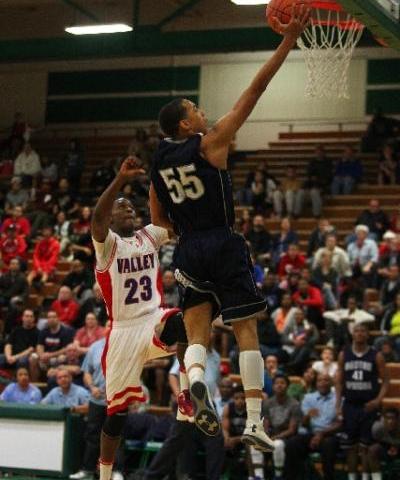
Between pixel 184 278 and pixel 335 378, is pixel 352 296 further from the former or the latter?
pixel 184 278

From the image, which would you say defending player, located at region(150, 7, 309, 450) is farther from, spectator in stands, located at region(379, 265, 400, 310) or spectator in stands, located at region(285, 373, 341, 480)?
spectator in stands, located at region(379, 265, 400, 310)

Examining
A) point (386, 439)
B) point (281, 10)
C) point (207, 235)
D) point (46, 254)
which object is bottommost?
point (386, 439)

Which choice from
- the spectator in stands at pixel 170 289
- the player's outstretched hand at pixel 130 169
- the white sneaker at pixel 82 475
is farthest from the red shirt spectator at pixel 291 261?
the player's outstretched hand at pixel 130 169

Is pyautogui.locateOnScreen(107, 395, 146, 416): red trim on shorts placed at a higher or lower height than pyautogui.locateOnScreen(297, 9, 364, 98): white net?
lower

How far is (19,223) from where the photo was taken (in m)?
24.3

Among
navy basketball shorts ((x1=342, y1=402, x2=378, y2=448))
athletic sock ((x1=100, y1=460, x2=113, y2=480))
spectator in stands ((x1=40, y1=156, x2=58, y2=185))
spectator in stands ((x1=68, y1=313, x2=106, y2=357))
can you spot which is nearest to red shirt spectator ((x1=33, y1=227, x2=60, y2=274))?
spectator in stands ((x1=40, y1=156, x2=58, y2=185))

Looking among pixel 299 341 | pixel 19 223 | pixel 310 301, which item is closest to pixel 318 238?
pixel 310 301

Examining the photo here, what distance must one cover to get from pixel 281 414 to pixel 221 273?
778cm

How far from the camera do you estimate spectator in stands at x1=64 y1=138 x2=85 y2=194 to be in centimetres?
2761

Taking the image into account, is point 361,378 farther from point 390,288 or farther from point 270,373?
point 390,288

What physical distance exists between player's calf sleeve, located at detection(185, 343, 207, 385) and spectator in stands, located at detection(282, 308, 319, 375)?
9374 mm

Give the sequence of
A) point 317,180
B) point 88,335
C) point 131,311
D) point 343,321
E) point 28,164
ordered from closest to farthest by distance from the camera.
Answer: point 131,311 → point 343,321 → point 88,335 → point 317,180 → point 28,164

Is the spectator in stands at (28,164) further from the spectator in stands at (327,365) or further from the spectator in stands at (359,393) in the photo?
the spectator in stands at (359,393)

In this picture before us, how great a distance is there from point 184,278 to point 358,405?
7.86 meters
